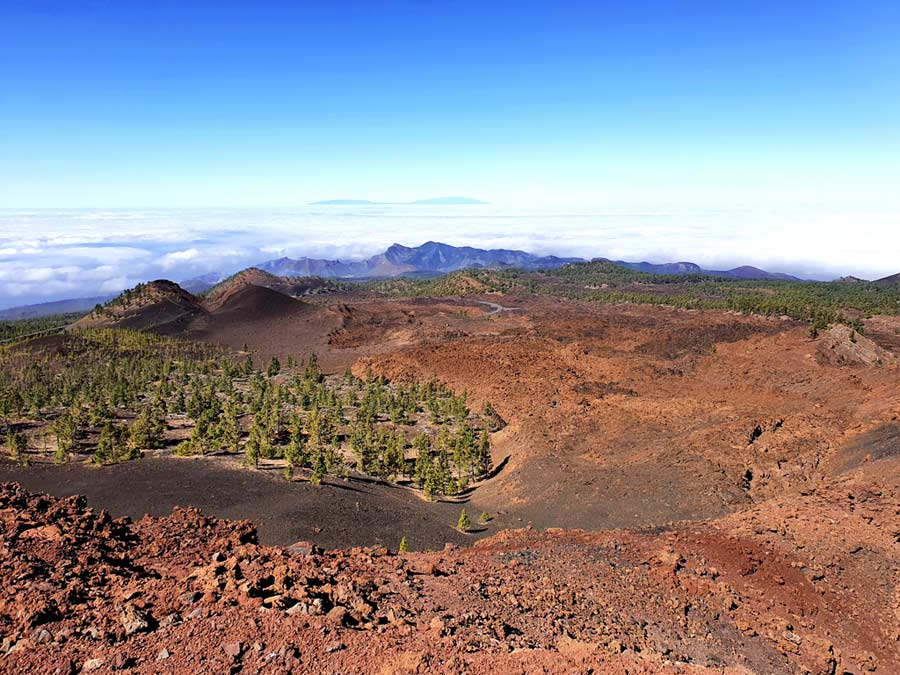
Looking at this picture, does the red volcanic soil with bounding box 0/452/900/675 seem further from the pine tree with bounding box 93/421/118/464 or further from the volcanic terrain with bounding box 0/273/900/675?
the pine tree with bounding box 93/421/118/464

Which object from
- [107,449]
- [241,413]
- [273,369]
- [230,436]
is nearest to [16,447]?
[107,449]

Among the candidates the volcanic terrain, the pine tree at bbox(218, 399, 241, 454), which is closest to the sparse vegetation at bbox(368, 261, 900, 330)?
the volcanic terrain

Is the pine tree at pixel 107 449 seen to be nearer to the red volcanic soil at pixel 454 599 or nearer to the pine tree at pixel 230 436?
the pine tree at pixel 230 436

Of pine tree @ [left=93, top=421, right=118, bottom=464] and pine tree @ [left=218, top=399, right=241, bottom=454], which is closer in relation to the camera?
pine tree @ [left=93, top=421, right=118, bottom=464]

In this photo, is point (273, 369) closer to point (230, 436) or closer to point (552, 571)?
point (230, 436)

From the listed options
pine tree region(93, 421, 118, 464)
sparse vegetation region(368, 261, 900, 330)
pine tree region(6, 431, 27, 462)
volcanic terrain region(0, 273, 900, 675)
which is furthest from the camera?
sparse vegetation region(368, 261, 900, 330)

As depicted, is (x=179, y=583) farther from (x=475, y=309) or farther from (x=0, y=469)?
(x=475, y=309)

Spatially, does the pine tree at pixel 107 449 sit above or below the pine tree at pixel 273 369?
below

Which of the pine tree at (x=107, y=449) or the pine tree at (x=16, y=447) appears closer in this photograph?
the pine tree at (x=107, y=449)

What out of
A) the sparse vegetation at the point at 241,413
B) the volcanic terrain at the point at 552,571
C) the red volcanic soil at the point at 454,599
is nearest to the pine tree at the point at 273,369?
the sparse vegetation at the point at 241,413

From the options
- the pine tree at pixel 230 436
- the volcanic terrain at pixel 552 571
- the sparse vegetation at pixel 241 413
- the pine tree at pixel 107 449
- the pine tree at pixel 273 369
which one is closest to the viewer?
the volcanic terrain at pixel 552 571

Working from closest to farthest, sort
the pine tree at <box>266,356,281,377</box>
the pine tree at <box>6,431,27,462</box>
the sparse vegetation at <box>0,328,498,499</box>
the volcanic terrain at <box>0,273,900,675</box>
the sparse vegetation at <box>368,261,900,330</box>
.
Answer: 1. the volcanic terrain at <box>0,273,900,675</box>
2. the pine tree at <box>6,431,27,462</box>
3. the sparse vegetation at <box>0,328,498,499</box>
4. the pine tree at <box>266,356,281,377</box>
5. the sparse vegetation at <box>368,261,900,330</box>

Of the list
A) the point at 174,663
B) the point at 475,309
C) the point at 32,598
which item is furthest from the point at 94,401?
the point at 475,309
